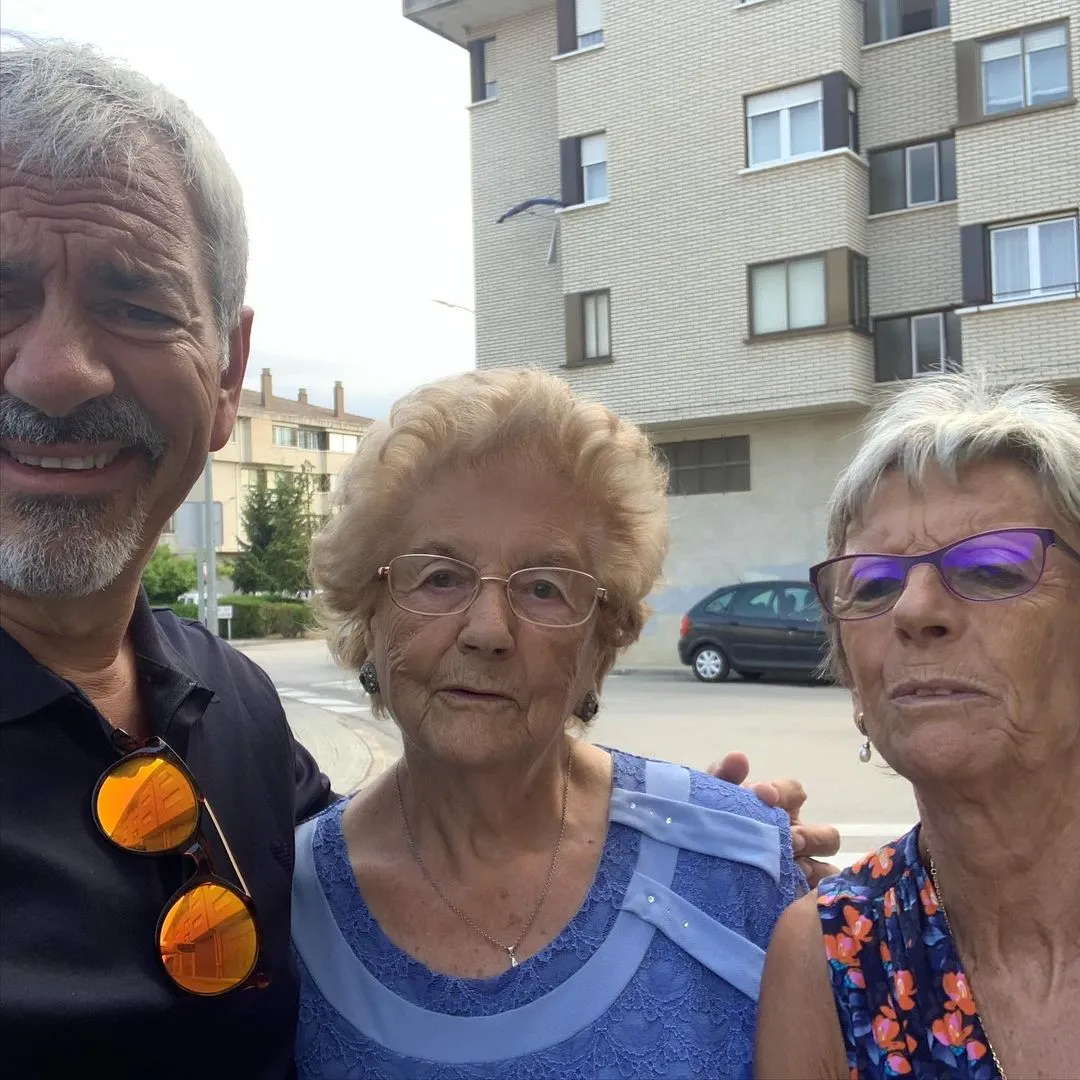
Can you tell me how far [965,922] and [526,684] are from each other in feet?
2.97

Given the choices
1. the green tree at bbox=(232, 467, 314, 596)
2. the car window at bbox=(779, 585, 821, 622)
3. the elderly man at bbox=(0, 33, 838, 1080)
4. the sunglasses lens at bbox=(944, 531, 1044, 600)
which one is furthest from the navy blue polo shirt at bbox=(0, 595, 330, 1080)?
the green tree at bbox=(232, 467, 314, 596)

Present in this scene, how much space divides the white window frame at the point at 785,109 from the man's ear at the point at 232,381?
1745 centimetres

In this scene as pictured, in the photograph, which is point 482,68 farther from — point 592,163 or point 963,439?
point 963,439

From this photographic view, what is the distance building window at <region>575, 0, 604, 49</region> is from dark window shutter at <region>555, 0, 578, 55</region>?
0.21 ft

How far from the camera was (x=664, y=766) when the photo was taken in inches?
97.0

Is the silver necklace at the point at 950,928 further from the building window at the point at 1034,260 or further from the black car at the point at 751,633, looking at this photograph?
the building window at the point at 1034,260

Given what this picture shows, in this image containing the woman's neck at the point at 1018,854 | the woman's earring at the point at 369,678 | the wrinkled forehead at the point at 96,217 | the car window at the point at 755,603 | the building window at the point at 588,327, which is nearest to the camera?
→ the wrinkled forehead at the point at 96,217

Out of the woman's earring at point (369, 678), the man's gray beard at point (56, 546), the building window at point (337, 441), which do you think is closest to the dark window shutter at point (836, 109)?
the woman's earring at point (369, 678)

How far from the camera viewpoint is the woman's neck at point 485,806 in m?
2.24

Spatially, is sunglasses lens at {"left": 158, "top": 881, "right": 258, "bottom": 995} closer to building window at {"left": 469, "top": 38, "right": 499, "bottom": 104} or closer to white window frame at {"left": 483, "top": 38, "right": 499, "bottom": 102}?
white window frame at {"left": 483, "top": 38, "right": 499, "bottom": 102}

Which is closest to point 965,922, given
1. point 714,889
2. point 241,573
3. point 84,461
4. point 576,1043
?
point 714,889

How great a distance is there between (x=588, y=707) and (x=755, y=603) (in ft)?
46.1

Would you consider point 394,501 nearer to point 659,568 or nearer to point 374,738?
point 659,568

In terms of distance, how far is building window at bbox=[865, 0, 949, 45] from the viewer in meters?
17.8
